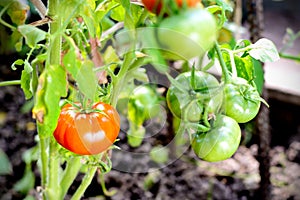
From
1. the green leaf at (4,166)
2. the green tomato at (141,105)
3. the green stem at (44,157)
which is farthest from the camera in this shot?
the green leaf at (4,166)

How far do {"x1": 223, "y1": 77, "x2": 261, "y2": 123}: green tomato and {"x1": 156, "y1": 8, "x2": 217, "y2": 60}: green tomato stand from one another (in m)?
0.24

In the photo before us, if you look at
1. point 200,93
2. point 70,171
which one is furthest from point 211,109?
point 70,171

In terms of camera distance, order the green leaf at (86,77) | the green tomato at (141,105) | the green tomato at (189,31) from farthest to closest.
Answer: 1. the green tomato at (141,105)
2. the green leaf at (86,77)
3. the green tomato at (189,31)

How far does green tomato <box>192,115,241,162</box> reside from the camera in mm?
562

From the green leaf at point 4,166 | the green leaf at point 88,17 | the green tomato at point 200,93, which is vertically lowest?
the green leaf at point 4,166

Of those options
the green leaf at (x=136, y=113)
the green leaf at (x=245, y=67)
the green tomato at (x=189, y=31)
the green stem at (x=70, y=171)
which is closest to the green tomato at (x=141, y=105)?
the green leaf at (x=136, y=113)

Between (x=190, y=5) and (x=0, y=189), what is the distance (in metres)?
1.17

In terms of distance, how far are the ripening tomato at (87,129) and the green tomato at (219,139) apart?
0.37 feet

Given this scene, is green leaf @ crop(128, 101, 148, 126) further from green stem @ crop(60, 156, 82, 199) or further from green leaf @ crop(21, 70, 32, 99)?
green leaf @ crop(21, 70, 32, 99)

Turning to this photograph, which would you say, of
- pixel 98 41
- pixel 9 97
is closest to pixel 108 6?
pixel 98 41

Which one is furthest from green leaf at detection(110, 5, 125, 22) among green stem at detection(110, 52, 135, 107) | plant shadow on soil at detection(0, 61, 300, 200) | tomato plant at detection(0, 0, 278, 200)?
plant shadow on soil at detection(0, 61, 300, 200)

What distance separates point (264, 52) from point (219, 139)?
14cm

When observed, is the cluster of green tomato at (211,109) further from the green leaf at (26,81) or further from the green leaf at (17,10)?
the green leaf at (17,10)

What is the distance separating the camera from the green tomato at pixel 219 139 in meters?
0.56
